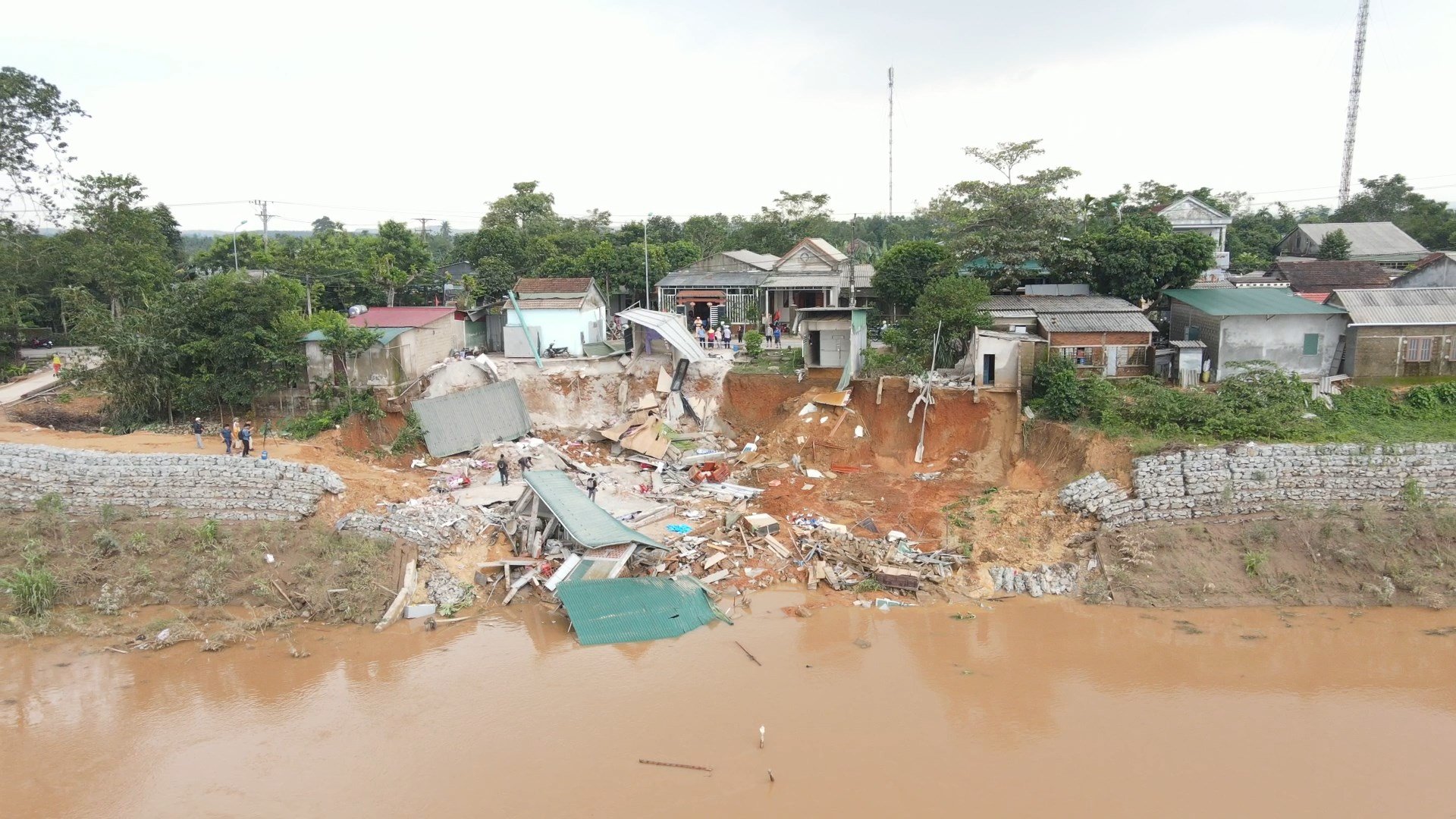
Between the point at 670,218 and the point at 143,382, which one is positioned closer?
the point at 143,382

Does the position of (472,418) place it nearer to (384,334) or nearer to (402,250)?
(384,334)

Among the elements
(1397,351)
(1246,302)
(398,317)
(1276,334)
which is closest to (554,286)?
(398,317)

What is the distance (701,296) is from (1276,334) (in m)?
19.0

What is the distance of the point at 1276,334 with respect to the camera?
2116 cm

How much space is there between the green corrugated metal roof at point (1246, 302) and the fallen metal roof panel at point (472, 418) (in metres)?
19.2

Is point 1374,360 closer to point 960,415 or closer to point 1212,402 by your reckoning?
point 1212,402

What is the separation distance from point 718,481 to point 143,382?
51.3ft

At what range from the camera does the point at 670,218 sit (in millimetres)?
47594

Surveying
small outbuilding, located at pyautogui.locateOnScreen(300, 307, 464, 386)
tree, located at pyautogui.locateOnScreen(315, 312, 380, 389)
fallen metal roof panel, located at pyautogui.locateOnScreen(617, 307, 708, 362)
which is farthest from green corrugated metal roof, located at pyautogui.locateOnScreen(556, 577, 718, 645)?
small outbuilding, located at pyautogui.locateOnScreen(300, 307, 464, 386)

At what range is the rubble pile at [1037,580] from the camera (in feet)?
51.1

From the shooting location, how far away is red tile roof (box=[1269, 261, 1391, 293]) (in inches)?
1242

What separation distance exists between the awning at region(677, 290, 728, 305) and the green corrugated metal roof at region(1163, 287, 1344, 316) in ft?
50.9

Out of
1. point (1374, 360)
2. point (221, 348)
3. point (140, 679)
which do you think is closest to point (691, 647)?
point (140, 679)

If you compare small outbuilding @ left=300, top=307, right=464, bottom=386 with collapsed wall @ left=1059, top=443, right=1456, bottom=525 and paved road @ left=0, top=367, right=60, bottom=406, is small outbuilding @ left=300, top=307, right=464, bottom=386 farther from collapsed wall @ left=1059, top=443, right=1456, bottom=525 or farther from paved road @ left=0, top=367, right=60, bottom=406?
collapsed wall @ left=1059, top=443, right=1456, bottom=525
